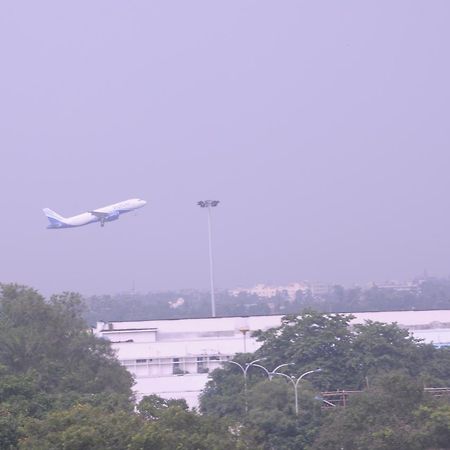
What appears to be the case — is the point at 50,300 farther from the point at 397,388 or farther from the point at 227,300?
the point at 227,300

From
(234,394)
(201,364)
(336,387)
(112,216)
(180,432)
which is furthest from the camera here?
(112,216)

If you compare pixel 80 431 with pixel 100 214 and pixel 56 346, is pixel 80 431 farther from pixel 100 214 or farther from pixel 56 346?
pixel 100 214

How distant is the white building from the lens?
191ft

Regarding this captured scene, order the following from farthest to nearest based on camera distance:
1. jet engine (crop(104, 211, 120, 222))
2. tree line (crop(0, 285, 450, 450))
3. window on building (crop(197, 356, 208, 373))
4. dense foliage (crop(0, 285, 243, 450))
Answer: jet engine (crop(104, 211, 120, 222))
window on building (crop(197, 356, 208, 373))
tree line (crop(0, 285, 450, 450))
dense foliage (crop(0, 285, 243, 450))

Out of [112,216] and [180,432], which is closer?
[180,432]

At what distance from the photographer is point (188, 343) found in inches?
2559

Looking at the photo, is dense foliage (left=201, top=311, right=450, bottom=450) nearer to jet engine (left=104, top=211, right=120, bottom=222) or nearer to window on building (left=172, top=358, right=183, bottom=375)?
window on building (left=172, top=358, right=183, bottom=375)

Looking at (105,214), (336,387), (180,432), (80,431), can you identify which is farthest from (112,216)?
(80,431)

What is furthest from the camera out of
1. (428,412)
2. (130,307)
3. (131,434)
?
(130,307)

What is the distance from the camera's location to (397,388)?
28109 millimetres

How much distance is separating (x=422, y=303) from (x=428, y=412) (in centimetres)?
12896

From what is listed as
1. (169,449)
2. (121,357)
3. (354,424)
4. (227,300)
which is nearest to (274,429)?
(354,424)

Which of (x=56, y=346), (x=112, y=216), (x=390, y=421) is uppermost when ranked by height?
(x=112, y=216)

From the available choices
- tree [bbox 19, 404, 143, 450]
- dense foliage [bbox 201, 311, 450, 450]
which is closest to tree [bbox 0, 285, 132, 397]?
dense foliage [bbox 201, 311, 450, 450]
